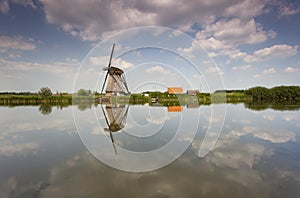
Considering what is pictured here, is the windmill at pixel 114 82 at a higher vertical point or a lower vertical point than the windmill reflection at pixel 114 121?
higher

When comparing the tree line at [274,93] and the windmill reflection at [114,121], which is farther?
the tree line at [274,93]

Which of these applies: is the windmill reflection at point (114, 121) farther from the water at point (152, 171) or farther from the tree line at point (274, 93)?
the tree line at point (274, 93)

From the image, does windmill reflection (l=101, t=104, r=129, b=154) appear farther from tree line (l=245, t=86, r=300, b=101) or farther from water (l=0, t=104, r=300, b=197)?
tree line (l=245, t=86, r=300, b=101)

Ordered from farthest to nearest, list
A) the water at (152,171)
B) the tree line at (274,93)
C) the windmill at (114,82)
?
the tree line at (274,93), the windmill at (114,82), the water at (152,171)

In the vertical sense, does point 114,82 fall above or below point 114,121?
above

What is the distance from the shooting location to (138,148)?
6234mm

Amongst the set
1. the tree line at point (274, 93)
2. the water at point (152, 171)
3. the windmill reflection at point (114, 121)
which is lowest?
the water at point (152, 171)

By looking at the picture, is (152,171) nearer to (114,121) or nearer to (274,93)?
(114,121)

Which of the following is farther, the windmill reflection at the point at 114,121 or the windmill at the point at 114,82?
the windmill at the point at 114,82

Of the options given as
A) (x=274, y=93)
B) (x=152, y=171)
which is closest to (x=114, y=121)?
(x=152, y=171)

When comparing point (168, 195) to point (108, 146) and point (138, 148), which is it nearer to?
point (138, 148)

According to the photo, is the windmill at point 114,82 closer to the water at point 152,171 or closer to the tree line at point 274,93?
the water at point 152,171

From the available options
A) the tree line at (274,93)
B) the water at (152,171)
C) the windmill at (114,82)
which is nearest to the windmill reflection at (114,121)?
the water at (152,171)

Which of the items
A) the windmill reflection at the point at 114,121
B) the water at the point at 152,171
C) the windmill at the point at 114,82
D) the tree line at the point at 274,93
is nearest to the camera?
the water at the point at 152,171
